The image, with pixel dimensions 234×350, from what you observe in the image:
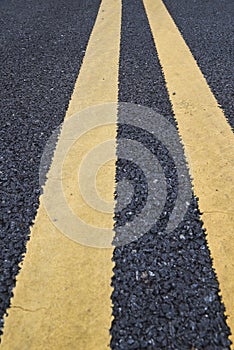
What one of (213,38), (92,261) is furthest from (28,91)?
(213,38)

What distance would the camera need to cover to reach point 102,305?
3.47 ft

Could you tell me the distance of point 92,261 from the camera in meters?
1.18

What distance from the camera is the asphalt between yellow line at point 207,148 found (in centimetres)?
120

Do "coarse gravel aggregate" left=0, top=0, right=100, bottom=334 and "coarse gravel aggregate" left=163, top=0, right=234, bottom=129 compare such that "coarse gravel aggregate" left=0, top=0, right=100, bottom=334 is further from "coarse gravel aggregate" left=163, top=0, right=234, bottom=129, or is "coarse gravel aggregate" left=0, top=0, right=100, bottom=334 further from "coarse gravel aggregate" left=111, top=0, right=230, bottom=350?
"coarse gravel aggregate" left=163, top=0, right=234, bottom=129

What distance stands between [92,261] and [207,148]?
75 cm

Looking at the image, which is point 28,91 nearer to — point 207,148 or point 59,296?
point 207,148

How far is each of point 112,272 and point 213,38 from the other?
2.20m

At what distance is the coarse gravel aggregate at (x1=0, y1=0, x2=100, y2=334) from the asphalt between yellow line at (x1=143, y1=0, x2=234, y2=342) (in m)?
0.59

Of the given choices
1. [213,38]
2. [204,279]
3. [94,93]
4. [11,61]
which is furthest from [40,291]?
[213,38]

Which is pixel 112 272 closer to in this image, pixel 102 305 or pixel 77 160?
pixel 102 305

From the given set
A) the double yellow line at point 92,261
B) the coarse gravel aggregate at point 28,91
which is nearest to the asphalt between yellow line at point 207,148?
the double yellow line at point 92,261

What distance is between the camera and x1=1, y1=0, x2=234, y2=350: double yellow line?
100 cm

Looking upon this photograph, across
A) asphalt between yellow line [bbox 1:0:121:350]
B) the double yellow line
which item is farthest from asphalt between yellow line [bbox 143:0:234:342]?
asphalt between yellow line [bbox 1:0:121:350]

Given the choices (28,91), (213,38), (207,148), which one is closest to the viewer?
(207,148)
